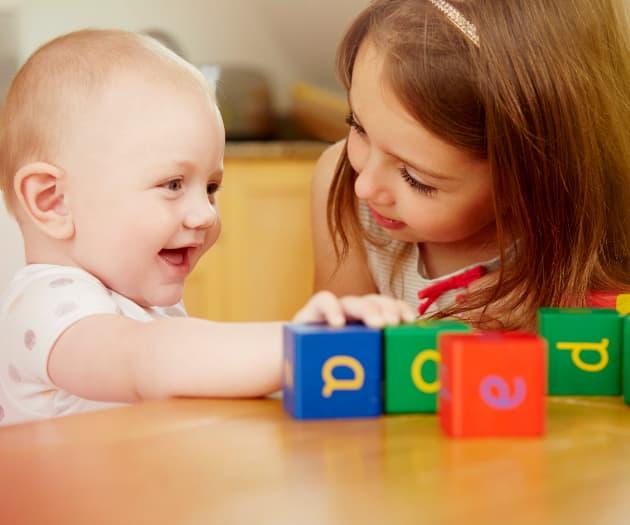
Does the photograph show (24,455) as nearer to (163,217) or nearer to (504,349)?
(504,349)

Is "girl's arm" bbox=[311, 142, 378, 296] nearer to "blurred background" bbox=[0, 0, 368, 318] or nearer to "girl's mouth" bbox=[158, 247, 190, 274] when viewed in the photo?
"girl's mouth" bbox=[158, 247, 190, 274]

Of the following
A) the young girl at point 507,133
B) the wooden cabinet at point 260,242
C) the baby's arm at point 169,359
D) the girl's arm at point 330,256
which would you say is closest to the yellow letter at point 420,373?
the baby's arm at point 169,359

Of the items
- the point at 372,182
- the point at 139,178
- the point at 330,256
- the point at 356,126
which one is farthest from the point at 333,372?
the point at 330,256

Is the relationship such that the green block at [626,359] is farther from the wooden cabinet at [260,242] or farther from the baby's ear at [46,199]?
the wooden cabinet at [260,242]

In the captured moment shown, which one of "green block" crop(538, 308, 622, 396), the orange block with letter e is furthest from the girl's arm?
the orange block with letter e

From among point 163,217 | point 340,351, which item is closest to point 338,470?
point 340,351

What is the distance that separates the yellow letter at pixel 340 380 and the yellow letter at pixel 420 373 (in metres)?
0.04

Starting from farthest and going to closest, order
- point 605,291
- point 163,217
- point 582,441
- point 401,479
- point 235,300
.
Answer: point 235,300 < point 605,291 < point 163,217 < point 582,441 < point 401,479

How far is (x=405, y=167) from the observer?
1.39m

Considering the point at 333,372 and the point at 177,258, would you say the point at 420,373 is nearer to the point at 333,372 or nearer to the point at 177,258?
the point at 333,372

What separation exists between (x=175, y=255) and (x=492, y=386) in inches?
25.0

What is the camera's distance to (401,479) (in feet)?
2.00

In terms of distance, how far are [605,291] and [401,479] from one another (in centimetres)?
82

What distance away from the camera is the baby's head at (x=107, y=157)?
45.8 inches
